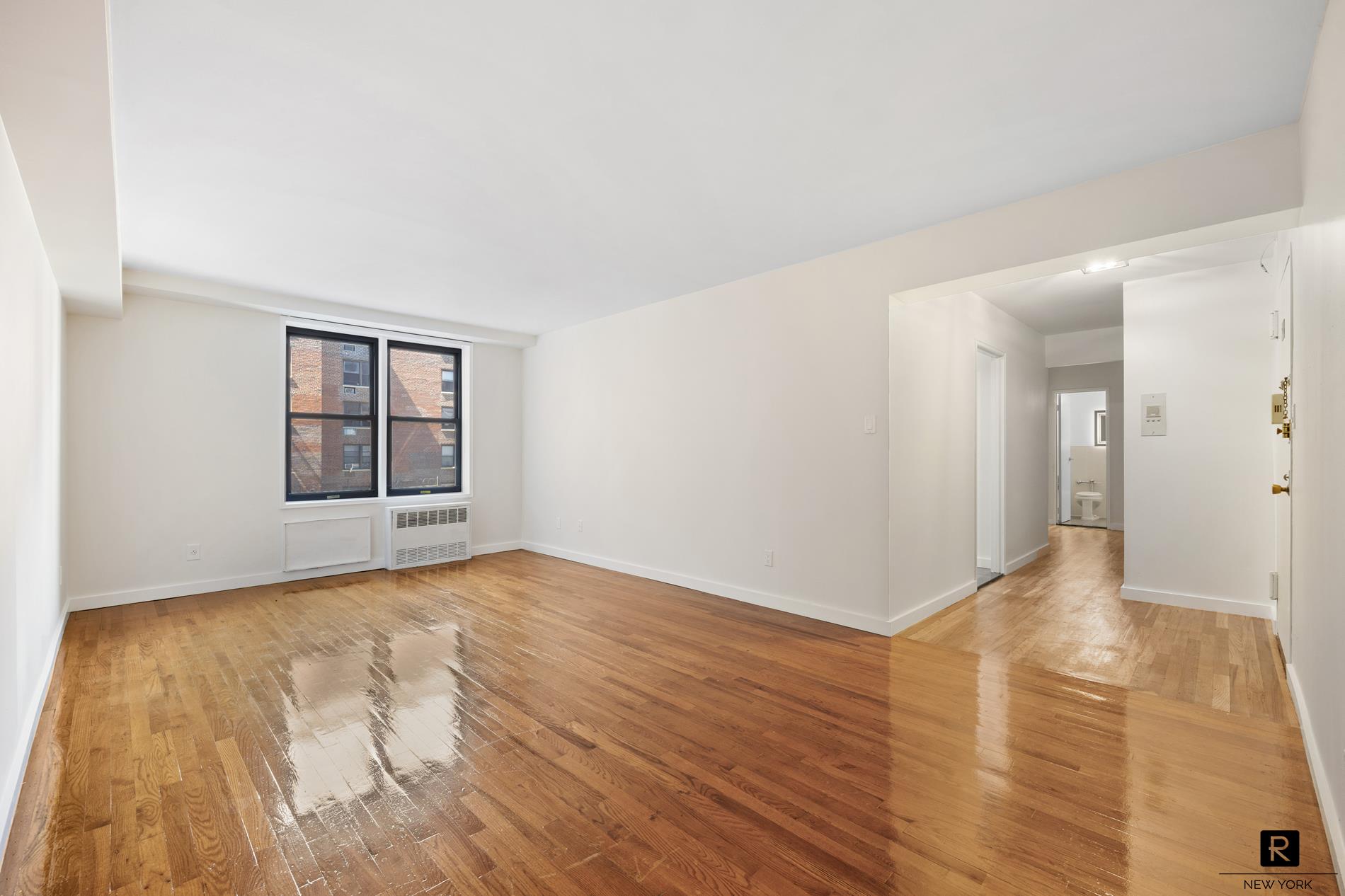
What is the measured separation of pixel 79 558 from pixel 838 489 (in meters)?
5.81

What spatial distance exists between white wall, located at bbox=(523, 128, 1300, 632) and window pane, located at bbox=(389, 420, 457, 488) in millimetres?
1650

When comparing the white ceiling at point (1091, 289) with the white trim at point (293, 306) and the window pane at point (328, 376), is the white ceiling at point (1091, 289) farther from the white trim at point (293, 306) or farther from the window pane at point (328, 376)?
the window pane at point (328, 376)

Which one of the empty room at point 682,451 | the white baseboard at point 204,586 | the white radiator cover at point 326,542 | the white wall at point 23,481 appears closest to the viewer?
the empty room at point 682,451

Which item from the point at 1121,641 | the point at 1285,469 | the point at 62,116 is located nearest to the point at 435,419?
the point at 62,116

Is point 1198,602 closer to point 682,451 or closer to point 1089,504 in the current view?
point 682,451

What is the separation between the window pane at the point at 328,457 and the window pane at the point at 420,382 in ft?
1.49

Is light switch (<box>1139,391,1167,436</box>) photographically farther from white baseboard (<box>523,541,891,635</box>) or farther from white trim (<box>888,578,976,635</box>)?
white baseboard (<box>523,541,891,635</box>)

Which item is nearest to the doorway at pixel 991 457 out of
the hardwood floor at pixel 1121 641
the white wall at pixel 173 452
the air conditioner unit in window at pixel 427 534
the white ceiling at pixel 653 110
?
the hardwood floor at pixel 1121 641

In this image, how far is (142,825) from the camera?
1.93 meters

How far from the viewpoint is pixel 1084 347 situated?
7.14m

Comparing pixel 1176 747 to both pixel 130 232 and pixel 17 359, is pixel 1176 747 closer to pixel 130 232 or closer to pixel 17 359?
pixel 17 359

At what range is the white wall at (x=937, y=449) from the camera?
12.9 feet

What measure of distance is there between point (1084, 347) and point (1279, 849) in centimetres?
673

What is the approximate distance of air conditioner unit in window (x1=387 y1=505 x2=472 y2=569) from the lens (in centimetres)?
598
